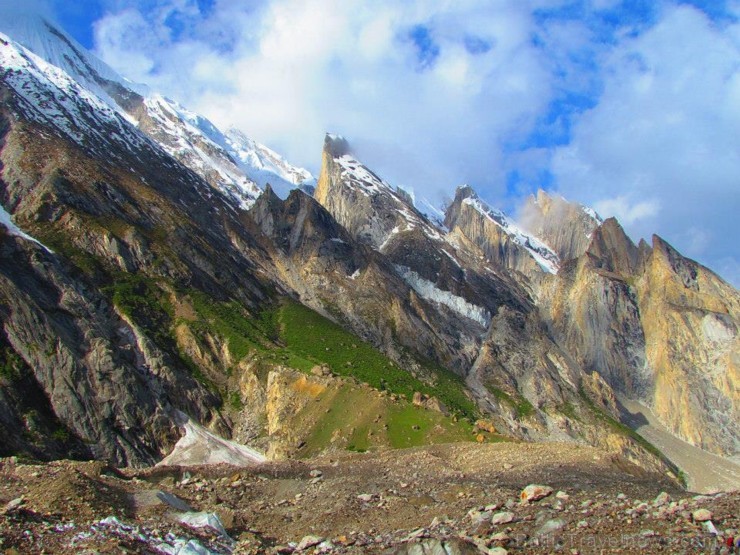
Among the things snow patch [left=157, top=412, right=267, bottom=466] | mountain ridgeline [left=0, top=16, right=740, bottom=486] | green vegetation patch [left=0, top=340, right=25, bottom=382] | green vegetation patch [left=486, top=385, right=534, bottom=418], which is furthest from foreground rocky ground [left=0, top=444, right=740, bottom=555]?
green vegetation patch [left=486, top=385, right=534, bottom=418]

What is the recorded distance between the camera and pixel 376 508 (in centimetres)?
2545

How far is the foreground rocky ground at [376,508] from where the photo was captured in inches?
648

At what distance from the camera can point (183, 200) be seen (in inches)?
6713

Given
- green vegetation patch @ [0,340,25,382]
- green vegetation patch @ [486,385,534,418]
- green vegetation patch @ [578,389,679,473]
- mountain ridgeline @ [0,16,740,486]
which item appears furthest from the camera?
green vegetation patch @ [578,389,679,473]

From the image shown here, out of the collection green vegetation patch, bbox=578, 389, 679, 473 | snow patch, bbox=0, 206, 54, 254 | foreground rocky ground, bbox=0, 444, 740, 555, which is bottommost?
green vegetation patch, bbox=578, 389, 679, 473

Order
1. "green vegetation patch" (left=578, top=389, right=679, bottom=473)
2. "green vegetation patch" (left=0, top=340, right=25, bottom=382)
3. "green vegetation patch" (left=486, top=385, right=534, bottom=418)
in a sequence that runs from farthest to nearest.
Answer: "green vegetation patch" (left=578, top=389, right=679, bottom=473) → "green vegetation patch" (left=486, top=385, right=534, bottom=418) → "green vegetation patch" (left=0, top=340, right=25, bottom=382)

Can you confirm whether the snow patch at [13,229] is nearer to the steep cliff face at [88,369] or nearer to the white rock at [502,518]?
the steep cliff face at [88,369]

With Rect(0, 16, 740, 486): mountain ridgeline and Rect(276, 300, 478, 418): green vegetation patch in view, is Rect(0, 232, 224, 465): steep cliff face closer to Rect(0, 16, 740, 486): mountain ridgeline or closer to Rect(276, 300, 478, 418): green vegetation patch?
Rect(0, 16, 740, 486): mountain ridgeline

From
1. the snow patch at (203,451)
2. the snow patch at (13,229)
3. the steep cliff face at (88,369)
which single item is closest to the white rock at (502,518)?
the snow patch at (203,451)

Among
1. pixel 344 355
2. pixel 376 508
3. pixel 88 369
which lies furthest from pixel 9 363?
pixel 344 355

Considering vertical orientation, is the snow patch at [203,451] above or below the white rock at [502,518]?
→ below

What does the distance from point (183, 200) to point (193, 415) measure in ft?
343

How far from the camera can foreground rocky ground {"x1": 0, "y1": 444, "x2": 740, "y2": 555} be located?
1647 centimetres

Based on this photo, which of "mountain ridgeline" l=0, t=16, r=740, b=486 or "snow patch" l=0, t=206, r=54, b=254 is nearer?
"mountain ridgeline" l=0, t=16, r=740, b=486
